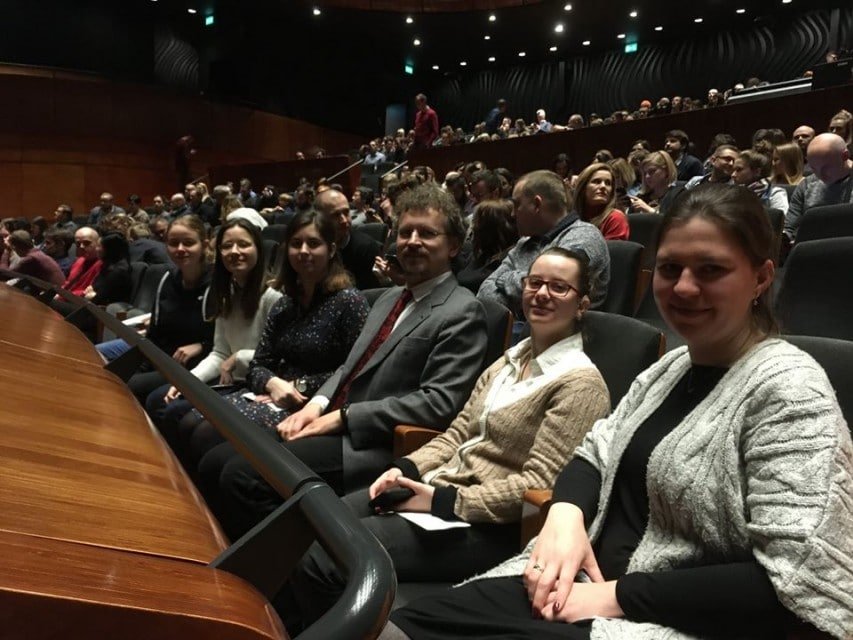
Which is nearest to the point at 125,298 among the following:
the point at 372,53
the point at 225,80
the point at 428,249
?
the point at 428,249

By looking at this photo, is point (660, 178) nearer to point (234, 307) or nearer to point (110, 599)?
point (234, 307)

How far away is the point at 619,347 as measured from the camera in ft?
4.56

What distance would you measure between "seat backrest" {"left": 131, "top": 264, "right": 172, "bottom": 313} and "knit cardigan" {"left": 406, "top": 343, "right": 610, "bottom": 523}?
2.66 m

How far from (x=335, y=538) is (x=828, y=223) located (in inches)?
79.4

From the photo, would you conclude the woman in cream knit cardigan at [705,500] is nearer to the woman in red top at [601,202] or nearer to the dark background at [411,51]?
the woman in red top at [601,202]

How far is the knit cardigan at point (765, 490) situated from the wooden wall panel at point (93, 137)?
407 inches

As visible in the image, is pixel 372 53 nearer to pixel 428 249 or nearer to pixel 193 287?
pixel 193 287

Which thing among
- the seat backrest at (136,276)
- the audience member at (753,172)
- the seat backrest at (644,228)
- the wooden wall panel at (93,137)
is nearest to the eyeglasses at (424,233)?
the seat backrest at (644,228)

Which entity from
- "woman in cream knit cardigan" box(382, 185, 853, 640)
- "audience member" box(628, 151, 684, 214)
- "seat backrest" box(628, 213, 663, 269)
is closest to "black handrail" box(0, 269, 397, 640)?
"woman in cream knit cardigan" box(382, 185, 853, 640)

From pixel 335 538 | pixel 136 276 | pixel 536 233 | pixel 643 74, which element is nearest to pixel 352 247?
pixel 536 233

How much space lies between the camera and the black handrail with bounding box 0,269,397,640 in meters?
0.32

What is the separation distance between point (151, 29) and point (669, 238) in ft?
39.2

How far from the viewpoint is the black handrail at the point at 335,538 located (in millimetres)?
324

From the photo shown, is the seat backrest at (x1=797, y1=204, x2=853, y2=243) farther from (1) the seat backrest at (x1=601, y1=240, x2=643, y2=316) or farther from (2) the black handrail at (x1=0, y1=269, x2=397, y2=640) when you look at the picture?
(2) the black handrail at (x1=0, y1=269, x2=397, y2=640)
